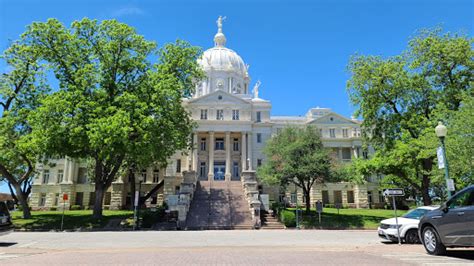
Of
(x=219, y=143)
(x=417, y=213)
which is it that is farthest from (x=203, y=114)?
(x=417, y=213)

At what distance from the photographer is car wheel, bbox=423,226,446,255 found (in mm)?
9796

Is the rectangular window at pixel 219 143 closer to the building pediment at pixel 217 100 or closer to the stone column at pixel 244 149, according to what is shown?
the stone column at pixel 244 149

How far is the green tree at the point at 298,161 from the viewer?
2998cm

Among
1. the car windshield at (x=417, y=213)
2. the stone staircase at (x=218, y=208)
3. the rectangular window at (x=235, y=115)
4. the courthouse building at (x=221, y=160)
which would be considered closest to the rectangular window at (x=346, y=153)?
the courthouse building at (x=221, y=160)

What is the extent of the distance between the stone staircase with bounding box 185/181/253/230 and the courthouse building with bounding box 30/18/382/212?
14.1m

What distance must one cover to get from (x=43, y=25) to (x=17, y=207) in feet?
121

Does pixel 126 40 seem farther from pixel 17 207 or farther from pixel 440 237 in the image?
pixel 17 207

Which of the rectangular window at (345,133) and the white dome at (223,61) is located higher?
the white dome at (223,61)

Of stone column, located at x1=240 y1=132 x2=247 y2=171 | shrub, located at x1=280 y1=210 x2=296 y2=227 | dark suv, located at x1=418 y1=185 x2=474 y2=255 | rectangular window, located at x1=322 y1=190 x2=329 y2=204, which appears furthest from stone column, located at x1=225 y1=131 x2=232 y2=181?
dark suv, located at x1=418 y1=185 x2=474 y2=255

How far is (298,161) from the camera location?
3073 centimetres

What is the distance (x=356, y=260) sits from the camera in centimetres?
920

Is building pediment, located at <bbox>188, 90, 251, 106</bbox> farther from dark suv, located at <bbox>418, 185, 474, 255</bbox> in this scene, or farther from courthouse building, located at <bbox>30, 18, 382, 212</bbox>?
dark suv, located at <bbox>418, 185, 474, 255</bbox>

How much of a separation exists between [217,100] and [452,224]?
44447 millimetres

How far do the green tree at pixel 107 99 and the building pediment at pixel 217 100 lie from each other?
71.0 ft
